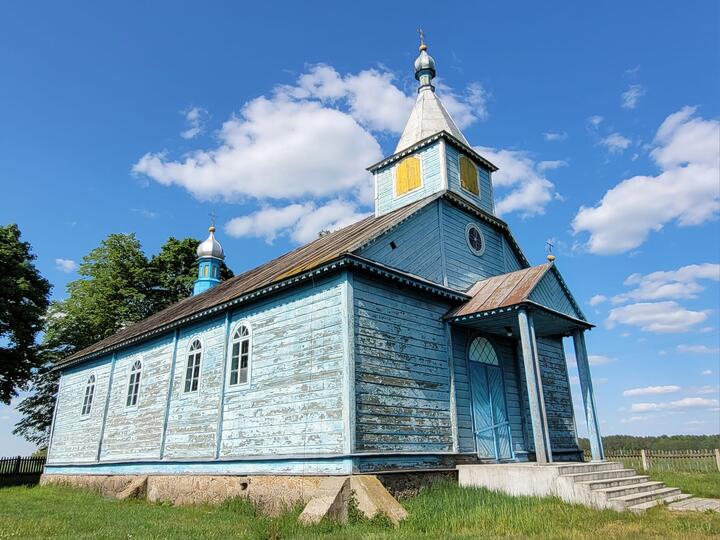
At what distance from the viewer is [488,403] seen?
1332 centimetres

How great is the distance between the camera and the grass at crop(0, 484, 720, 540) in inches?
301

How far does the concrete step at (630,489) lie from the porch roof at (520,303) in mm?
3848

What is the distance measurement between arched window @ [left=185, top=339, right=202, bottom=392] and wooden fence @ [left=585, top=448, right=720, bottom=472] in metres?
17.1

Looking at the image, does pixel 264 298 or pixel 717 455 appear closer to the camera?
pixel 264 298

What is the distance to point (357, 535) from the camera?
7609 millimetres

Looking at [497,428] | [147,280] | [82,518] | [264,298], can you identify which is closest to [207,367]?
[264,298]

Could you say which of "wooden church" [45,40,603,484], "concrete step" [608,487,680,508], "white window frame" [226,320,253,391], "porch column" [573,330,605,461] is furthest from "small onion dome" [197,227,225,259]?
"concrete step" [608,487,680,508]

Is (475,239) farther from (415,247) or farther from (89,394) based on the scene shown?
(89,394)

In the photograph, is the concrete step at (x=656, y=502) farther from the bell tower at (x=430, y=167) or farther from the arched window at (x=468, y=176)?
the arched window at (x=468, y=176)

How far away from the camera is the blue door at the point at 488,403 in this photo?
1281cm

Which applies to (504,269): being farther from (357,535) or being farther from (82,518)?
(82,518)

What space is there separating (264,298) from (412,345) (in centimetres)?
380

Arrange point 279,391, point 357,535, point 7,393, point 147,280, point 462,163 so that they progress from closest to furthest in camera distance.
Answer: point 357,535 < point 279,391 < point 462,163 < point 7,393 < point 147,280

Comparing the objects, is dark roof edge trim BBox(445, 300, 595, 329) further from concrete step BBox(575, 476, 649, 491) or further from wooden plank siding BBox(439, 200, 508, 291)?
concrete step BBox(575, 476, 649, 491)
